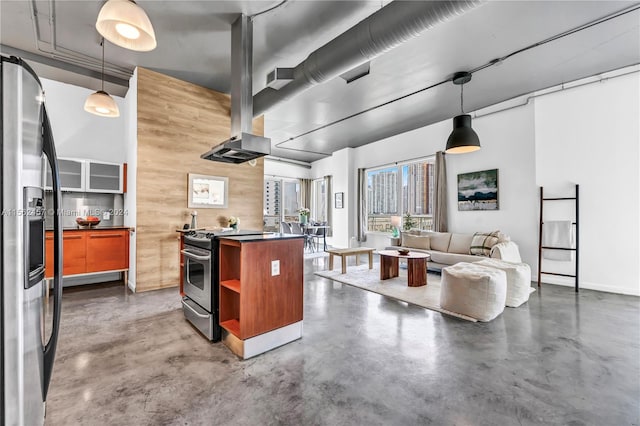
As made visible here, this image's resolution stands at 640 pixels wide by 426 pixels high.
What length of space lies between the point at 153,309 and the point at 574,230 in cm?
656

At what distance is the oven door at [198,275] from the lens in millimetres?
2617

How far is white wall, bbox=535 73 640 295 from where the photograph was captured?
4.07 m

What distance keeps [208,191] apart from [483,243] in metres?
5.16

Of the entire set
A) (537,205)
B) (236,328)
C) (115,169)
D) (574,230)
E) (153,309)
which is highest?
(115,169)

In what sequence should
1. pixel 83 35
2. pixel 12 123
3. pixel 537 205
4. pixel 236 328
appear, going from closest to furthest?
pixel 12 123, pixel 236 328, pixel 83 35, pixel 537 205

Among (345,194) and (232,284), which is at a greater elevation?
(345,194)

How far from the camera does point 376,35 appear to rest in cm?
265

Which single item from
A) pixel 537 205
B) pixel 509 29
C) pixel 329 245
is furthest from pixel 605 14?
pixel 329 245

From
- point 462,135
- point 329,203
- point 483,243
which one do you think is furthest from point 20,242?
point 329,203

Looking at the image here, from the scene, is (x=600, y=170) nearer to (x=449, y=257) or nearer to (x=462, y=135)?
(x=462, y=135)

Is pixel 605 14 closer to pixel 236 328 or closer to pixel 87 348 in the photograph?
pixel 236 328

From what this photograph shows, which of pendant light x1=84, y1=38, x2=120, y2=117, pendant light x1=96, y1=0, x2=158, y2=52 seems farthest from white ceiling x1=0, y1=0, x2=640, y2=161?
pendant light x1=96, y1=0, x2=158, y2=52

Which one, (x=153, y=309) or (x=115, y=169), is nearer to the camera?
(x=153, y=309)

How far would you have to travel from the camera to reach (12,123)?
2.78ft
